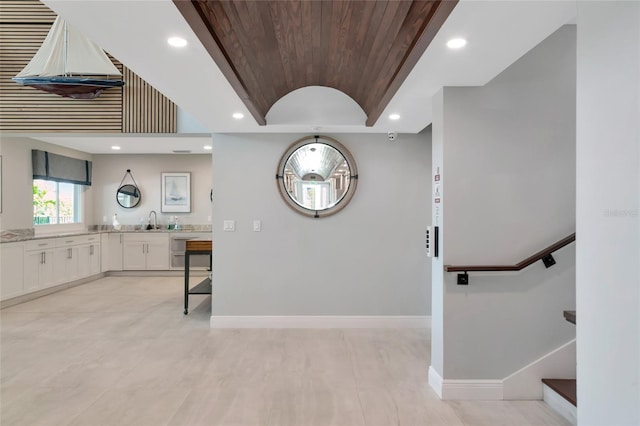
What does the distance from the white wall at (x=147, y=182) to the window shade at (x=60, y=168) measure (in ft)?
1.06

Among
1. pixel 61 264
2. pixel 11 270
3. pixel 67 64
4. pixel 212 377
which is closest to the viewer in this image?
pixel 212 377

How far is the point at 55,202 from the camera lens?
6938mm

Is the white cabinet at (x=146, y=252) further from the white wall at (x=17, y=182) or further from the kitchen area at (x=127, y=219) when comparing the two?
the white wall at (x=17, y=182)

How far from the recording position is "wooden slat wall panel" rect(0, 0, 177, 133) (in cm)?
500

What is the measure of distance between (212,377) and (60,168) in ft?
18.1

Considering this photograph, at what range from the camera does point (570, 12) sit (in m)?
1.69

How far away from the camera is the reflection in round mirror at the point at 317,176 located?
14.3 ft

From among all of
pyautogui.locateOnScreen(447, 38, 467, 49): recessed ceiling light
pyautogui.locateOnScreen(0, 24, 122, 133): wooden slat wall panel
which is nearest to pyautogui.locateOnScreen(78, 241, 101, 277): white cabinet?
pyautogui.locateOnScreen(0, 24, 122, 133): wooden slat wall panel

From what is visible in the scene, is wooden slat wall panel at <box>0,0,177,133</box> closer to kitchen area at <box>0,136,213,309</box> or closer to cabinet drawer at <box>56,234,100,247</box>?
kitchen area at <box>0,136,213,309</box>

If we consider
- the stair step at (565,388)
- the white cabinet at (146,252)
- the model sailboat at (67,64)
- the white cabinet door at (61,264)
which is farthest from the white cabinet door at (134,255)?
the stair step at (565,388)

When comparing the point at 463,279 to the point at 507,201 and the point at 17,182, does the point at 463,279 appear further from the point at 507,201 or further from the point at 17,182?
the point at 17,182

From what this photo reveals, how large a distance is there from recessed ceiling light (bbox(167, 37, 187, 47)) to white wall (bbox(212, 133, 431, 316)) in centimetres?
236

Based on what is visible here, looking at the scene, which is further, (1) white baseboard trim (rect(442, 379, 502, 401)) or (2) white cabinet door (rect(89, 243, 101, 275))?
Result: (2) white cabinet door (rect(89, 243, 101, 275))

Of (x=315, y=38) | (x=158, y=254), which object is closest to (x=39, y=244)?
(x=158, y=254)
